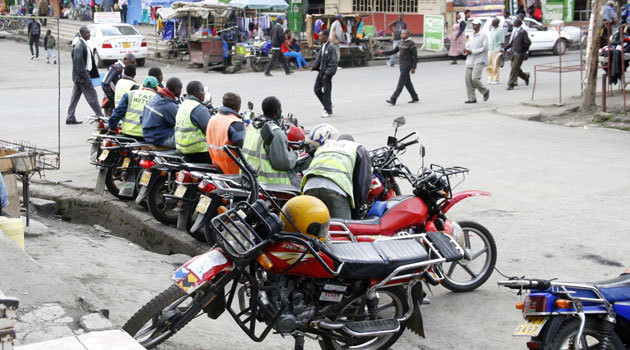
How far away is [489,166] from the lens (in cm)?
1127

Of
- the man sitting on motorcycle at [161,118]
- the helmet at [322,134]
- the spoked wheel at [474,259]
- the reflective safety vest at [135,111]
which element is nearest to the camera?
the spoked wheel at [474,259]

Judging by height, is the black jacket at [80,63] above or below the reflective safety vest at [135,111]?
above

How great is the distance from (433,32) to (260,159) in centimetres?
2361

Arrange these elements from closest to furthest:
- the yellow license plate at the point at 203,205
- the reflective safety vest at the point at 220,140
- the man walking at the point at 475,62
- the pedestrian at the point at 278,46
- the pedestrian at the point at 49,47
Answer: the yellow license plate at the point at 203,205 < the reflective safety vest at the point at 220,140 < the man walking at the point at 475,62 < the pedestrian at the point at 278,46 < the pedestrian at the point at 49,47

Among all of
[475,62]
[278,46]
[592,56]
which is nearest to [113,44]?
[278,46]

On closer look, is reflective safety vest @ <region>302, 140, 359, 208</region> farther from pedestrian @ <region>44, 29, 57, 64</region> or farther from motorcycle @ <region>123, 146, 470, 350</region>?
pedestrian @ <region>44, 29, 57, 64</region>

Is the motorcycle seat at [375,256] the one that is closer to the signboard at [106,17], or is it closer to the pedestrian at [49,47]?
the signboard at [106,17]

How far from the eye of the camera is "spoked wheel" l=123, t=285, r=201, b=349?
15.7 feet

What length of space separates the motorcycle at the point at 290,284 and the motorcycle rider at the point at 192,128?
10.8 feet

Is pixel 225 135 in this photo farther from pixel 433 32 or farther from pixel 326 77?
pixel 433 32

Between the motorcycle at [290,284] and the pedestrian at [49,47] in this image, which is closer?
the motorcycle at [290,284]

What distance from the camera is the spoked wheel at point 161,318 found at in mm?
4773

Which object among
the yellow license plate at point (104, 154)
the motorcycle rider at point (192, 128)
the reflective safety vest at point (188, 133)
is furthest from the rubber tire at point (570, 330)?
the yellow license plate at point (104, 154)

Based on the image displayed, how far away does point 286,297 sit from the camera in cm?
498
